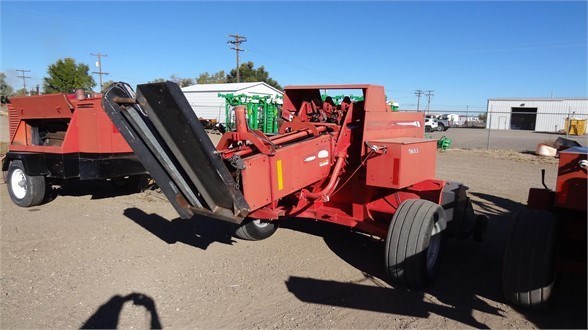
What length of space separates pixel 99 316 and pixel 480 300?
3.44 meters

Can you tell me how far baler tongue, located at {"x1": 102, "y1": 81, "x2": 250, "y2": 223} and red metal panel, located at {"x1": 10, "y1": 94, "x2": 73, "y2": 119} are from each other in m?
3.74

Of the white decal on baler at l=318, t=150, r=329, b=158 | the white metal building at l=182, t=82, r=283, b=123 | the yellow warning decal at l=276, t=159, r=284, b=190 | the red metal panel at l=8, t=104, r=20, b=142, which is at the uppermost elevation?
the white metal building at l=182, t=82, r=283, b=123

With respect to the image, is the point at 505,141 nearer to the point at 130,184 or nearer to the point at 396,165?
the point at 130,184

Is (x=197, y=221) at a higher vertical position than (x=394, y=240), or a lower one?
lower

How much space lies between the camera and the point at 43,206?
25.1ft

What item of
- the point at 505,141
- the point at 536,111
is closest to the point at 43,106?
the point at 505,141

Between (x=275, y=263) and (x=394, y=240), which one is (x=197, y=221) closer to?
(x=275, y=263)

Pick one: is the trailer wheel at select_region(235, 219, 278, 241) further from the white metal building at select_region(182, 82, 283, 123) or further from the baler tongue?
the white metal building at select_region(182, 82, 283, 123)

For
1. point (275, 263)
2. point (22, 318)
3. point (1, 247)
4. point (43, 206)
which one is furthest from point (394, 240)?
point (43, 206)

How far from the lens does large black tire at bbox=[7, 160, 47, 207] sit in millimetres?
7422

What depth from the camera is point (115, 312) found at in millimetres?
3742

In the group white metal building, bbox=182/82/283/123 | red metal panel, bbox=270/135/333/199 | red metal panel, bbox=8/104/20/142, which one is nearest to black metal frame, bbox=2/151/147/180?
red metal panel, bbox=8/104/20/142

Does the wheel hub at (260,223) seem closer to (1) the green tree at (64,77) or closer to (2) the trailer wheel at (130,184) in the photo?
(2) the trailer wheel at (130,184)

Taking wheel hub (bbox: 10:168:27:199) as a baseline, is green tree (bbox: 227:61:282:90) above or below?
above
